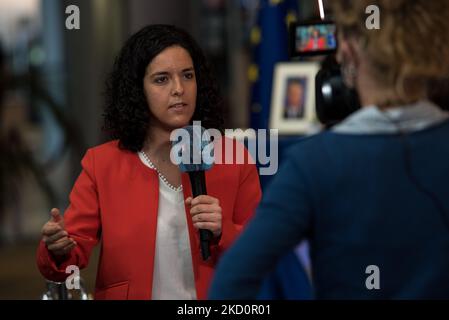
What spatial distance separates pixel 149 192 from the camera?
214 cm

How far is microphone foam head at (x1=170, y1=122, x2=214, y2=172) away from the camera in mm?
1976

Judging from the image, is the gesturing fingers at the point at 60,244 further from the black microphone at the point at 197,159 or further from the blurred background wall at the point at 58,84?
the blurred background wall at the point at 58,84

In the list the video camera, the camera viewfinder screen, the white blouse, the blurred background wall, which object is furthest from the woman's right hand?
the blurred background wall

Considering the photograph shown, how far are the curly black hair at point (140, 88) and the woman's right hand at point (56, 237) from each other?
11.6 inches

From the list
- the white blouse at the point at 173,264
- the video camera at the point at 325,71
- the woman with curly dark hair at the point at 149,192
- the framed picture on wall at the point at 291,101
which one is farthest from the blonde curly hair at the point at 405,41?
the framed picture on wall at the point at 291,101

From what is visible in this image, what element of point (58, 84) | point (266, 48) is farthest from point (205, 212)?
point (58, 84)

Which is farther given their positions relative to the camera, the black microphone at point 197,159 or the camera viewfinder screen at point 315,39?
the camera viewfinder screen at point 315,39

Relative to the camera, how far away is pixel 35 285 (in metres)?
6.24

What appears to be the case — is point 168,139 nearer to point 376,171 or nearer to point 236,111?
point 376,171

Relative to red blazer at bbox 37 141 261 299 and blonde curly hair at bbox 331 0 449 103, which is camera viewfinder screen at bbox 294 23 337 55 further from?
blonde curly hair at bbox 331 0 449 103

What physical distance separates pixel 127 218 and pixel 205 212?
24 cm

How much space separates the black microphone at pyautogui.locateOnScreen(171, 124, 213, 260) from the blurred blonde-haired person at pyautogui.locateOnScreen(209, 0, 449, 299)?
0.51 meters

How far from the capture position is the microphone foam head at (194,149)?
1976 millimetres

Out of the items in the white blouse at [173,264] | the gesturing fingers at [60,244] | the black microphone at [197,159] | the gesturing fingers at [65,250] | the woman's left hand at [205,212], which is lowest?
the white blouse at [173,264]
